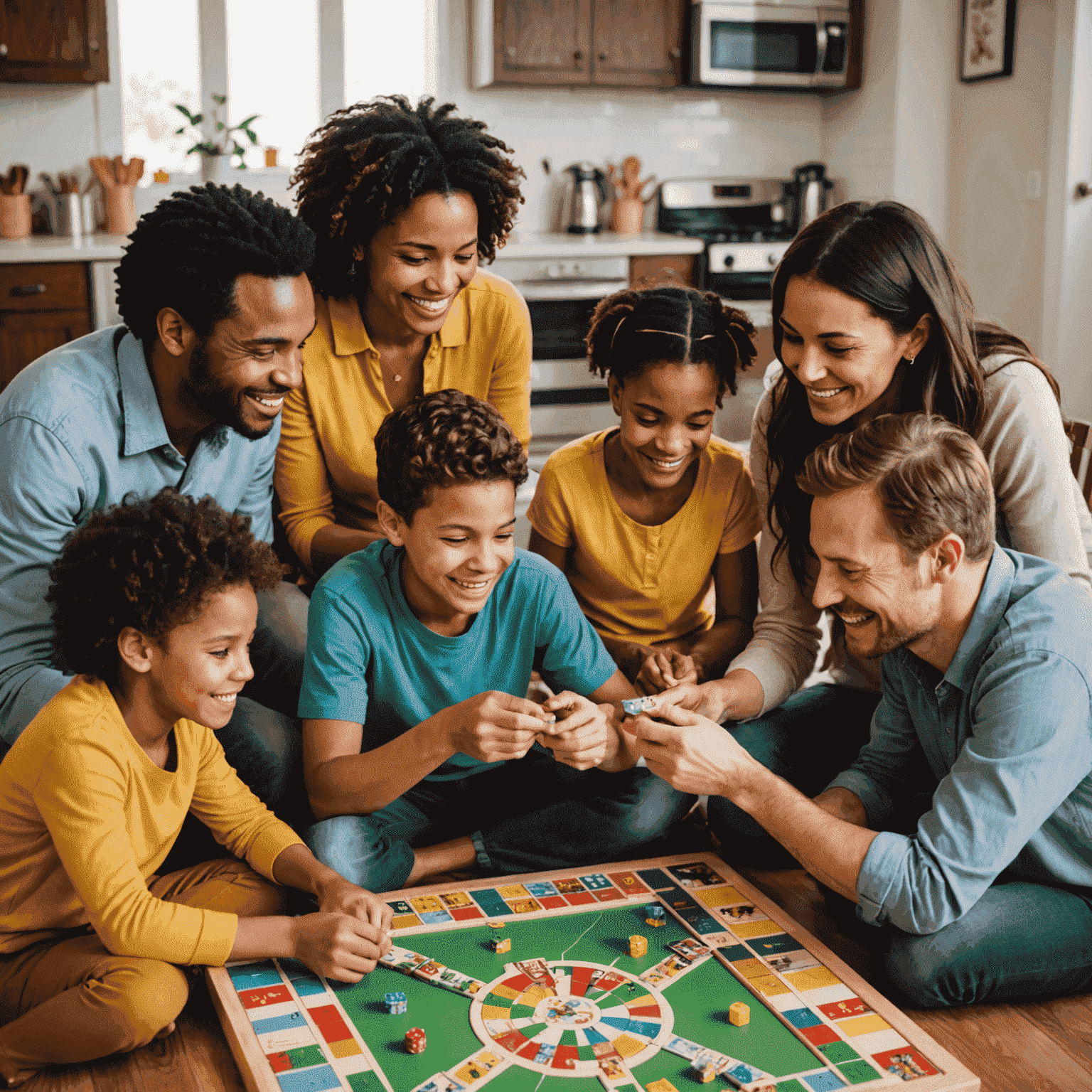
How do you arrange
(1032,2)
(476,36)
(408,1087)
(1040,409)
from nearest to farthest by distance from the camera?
(408,1087) → (1040,409) → (1032,2) → (476,36)

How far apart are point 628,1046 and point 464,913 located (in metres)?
0.37

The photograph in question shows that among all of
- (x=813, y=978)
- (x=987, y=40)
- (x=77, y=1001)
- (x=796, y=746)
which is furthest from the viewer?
(x=987, y=40)

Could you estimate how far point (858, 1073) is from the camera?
1.41 metres

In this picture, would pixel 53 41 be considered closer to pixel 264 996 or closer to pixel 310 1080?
pixel 264 996

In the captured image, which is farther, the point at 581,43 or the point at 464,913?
the point at 581,43

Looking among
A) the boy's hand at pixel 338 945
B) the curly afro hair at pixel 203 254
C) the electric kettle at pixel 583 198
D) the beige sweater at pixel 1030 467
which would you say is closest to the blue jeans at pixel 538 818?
the boy's hand at pixel 338 945

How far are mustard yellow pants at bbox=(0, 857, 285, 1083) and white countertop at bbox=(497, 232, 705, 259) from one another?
3.47m

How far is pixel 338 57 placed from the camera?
5.11 m

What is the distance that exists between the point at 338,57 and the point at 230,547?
13.4 ft

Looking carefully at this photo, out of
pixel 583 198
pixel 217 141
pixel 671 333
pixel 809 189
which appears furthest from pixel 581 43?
pixel 671 333

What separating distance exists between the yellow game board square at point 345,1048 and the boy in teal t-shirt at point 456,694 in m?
0.39

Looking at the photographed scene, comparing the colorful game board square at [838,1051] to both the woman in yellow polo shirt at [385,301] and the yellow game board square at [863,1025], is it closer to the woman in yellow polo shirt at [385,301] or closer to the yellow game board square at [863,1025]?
the yellow game board square at [863,1025]

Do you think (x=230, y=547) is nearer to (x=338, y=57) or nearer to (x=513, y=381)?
(x=513, y=381)

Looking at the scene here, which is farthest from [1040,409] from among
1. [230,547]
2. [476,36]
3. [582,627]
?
[476,36]
